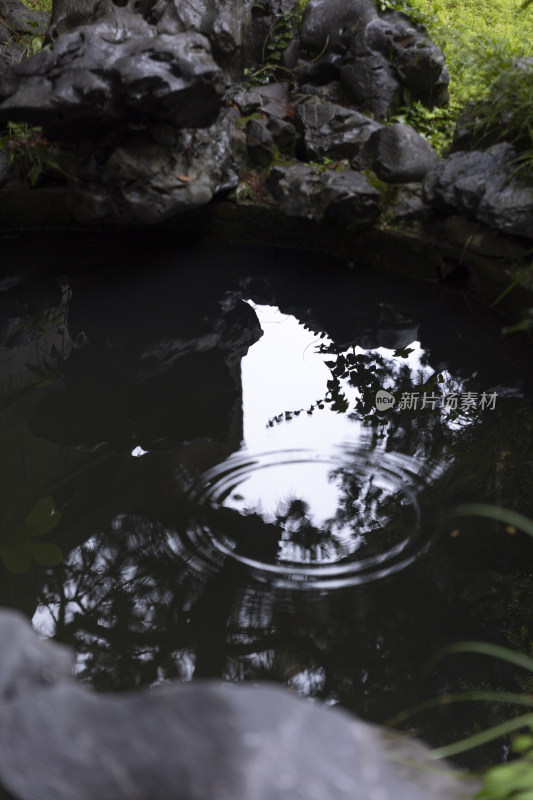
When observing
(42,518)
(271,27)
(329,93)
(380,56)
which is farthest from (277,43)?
(42,518)

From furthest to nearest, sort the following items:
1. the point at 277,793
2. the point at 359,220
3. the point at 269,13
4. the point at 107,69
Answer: the point at 269,13 < the point at 359,220 < the point at 107,69 < the point at 277,793

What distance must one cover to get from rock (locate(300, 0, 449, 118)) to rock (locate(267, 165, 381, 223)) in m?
1.02

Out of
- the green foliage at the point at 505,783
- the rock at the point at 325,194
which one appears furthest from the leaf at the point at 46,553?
the rock at the point at 325,194

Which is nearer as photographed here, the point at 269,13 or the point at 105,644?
the point at 105,644

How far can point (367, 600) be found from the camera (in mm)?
2328

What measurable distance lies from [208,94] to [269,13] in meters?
1.99

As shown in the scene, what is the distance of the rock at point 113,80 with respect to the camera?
440cm

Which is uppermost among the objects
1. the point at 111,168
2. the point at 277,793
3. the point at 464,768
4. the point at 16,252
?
the point at 111,168

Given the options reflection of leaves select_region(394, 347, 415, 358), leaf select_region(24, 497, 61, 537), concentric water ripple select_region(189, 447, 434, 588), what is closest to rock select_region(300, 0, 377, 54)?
reflection of leaves select_region(394, 347, 415, 358)

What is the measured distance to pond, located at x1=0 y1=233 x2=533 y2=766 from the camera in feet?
7.17

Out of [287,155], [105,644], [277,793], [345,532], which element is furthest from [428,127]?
[277,793]

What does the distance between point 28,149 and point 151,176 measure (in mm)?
1312

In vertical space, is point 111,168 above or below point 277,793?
above

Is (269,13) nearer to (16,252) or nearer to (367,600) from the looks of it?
(16,252)
